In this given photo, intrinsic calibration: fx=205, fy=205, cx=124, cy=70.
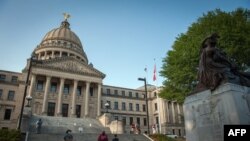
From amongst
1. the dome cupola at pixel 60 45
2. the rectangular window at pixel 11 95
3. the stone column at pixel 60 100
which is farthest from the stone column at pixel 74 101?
the dome cupola at pixel 60 45

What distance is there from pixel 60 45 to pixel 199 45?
58.3 metres

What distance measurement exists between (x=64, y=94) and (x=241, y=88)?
4700 cm

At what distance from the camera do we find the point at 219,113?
6184 mm

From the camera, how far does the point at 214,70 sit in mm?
6816

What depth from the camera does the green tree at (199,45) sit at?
63.0 ft

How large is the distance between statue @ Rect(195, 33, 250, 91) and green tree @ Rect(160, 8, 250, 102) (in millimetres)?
12761

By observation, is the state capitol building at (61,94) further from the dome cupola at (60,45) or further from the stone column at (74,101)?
the dome cupola at (60,45)

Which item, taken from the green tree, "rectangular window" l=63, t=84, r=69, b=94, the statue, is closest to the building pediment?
"rectangular window" l=63, t=84, r=69, b=94

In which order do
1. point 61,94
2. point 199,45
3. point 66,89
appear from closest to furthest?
point 199,45 → point 61,94 → point 66,89

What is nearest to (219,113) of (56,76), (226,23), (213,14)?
(226,23)

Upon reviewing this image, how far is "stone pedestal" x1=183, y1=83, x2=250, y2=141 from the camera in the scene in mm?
5802

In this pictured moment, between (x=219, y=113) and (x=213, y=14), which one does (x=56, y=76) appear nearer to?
(x=213, y=14)

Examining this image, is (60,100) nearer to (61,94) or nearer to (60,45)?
(61,94)

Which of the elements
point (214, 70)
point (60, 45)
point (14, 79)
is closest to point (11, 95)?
point (14, 79)
